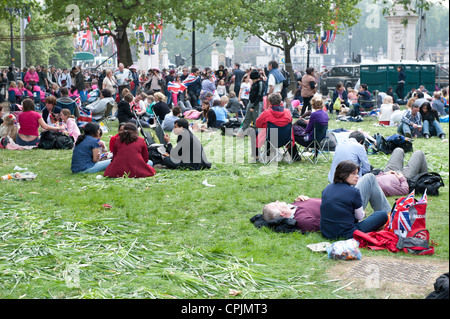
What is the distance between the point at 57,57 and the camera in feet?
294

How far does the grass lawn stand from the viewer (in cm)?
575

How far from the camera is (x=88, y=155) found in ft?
38.9

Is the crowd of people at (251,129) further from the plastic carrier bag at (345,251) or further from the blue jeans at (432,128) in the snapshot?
the plastic carrier bag at (345,251)

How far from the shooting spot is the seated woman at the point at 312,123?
12625 millimetres

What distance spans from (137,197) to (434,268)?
494 cm

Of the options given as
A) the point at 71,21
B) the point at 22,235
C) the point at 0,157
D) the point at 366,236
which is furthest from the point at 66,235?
the point at 71,21

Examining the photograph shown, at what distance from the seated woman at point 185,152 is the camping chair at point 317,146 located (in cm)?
231

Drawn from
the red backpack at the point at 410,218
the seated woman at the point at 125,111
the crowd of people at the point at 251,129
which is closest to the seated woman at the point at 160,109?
the crowd of people at the point at 251,129

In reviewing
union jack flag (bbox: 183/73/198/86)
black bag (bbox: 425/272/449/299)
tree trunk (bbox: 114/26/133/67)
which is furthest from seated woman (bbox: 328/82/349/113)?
black bag (bbox: 425/272/449/299)

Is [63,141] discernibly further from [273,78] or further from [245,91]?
[245,91]

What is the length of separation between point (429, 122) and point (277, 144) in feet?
20.5

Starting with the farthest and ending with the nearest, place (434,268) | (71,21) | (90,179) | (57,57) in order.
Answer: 1. (57,57)
2. (71,21)
3. (90,179)
4. (434,268)
